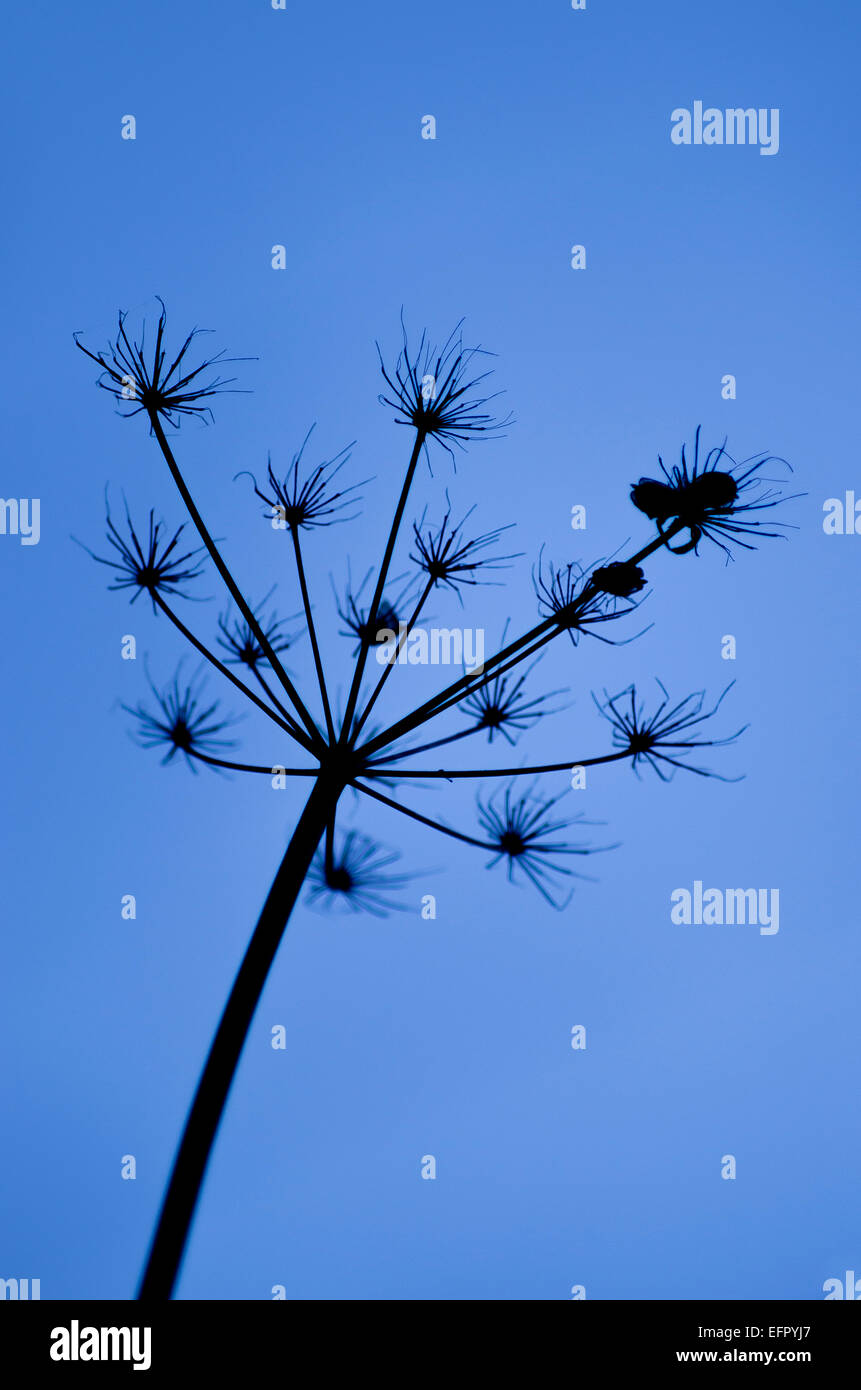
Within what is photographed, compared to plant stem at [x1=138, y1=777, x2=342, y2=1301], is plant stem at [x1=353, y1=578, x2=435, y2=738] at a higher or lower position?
higher

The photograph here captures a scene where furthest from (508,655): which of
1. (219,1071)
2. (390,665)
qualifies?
(219,1071)

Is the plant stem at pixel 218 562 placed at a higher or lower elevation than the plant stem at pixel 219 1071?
higher

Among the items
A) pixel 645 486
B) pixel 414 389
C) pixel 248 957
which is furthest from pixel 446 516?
pixel 248 957

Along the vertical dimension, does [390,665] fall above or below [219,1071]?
above

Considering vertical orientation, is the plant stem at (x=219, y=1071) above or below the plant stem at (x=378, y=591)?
below

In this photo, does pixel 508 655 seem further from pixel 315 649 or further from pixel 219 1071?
pixel 219 1071

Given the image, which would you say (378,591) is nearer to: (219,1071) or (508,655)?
(508,655)
